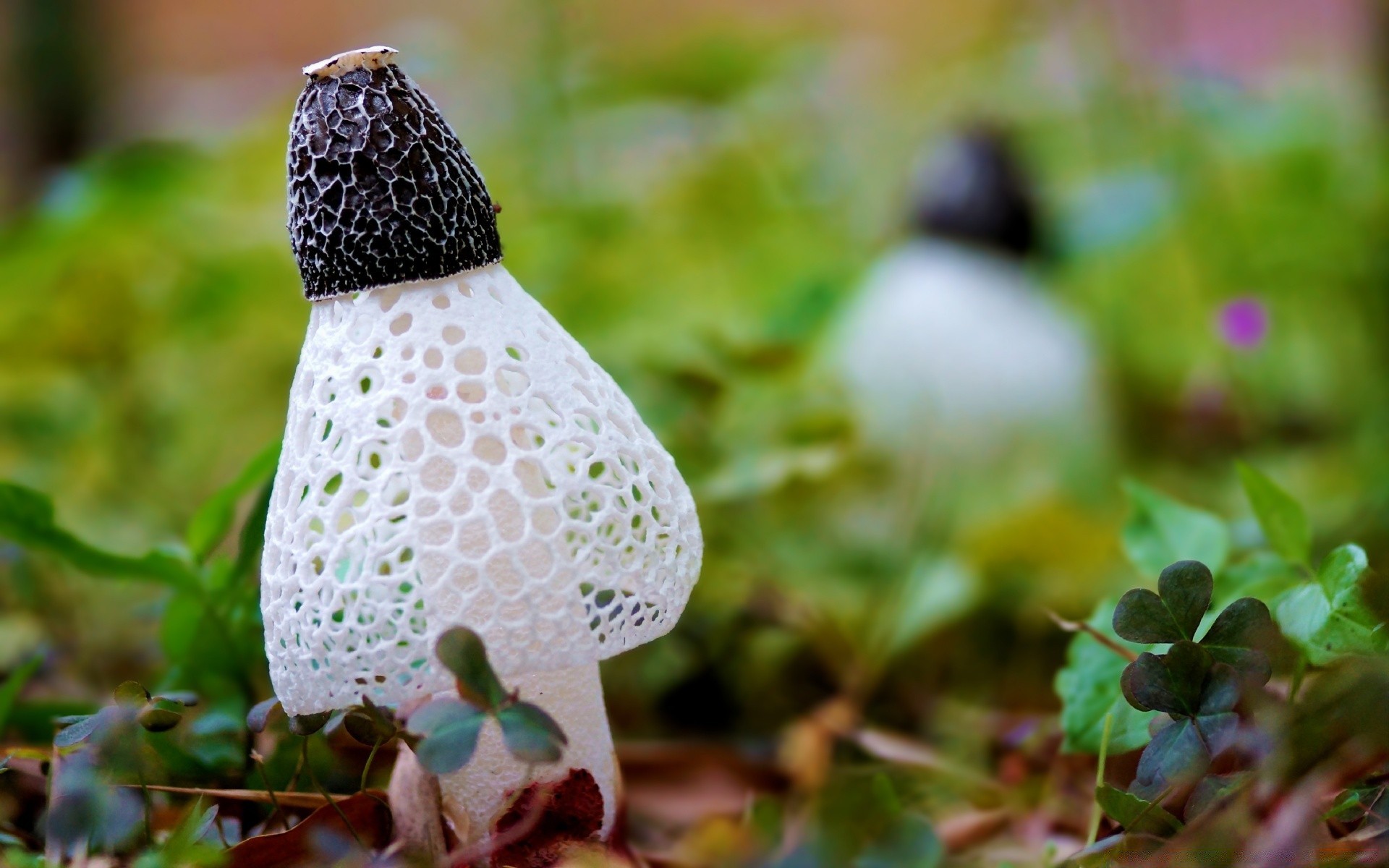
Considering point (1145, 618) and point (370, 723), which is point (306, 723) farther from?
point (1145, 618)

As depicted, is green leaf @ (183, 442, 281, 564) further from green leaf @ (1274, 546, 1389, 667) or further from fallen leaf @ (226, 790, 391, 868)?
green leaf @ (1274, 546, 1389, 667)

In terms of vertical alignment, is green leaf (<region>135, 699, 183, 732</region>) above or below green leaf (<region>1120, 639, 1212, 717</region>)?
above

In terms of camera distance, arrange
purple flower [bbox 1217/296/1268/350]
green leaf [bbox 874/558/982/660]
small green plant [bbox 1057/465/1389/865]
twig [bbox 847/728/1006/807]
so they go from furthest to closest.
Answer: purple flower [bbox 1217/296/1268/350] < green leaf [bbox 874/558/982/660] < twig [bbox 847/728/1006/807] < small green plant [bbox 1057/465/1389/865]

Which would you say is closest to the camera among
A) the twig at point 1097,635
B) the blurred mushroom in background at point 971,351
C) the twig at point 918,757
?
the twig at point 1097,635

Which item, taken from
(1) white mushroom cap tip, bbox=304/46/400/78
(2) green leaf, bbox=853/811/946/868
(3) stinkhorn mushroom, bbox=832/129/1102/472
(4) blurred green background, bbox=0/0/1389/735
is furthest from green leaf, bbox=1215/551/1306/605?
(3) stinkhorn mushroom, bbox=832/129/1102/472

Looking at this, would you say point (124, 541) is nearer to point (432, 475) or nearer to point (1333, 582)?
point (432, 475)

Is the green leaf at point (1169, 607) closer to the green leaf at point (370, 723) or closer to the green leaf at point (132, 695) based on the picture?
the green leaf at point (370, 723)

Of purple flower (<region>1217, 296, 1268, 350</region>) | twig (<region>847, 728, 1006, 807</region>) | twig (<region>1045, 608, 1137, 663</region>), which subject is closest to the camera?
twig (<region>1045, 608, 1137, 663</region>)

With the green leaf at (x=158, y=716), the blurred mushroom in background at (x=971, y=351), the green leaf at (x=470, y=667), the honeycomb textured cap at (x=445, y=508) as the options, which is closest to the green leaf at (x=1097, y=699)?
the honeycomb textured cap at (x=445, y=508)
